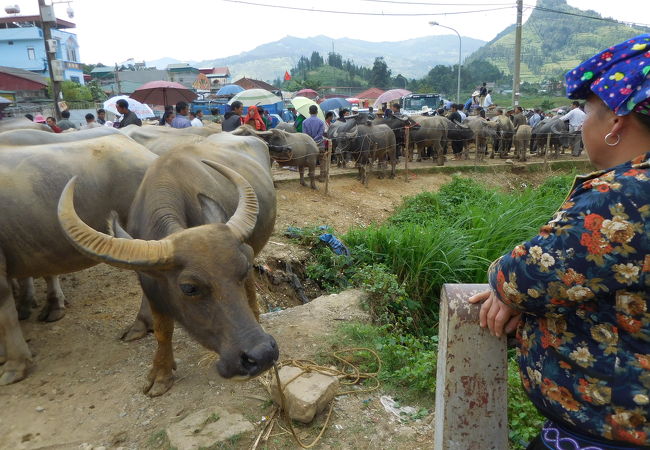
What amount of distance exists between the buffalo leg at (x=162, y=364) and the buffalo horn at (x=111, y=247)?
33.6 inches

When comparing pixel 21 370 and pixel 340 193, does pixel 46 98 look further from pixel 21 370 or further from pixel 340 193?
pixel 21 370

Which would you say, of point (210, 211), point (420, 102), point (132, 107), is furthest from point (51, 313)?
point (420, 102)

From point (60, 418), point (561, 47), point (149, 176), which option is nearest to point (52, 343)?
point (60, 418)

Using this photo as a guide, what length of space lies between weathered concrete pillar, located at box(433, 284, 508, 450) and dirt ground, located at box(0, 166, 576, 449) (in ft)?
4.03

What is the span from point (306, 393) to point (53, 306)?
121 inches

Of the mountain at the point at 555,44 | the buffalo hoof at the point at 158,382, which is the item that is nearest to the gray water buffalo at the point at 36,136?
the buffalo hoof at the point at 158,382

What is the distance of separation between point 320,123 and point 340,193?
1.88m

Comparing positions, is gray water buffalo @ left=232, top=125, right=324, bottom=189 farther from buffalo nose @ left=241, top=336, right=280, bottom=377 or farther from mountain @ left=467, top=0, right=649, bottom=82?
mountain @ left=467, top=0, right=649, bottom=82

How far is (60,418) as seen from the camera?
10.4 ft

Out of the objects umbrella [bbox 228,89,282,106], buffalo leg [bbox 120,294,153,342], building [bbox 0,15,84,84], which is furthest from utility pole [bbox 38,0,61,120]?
building [bbox 0,15,84,84]

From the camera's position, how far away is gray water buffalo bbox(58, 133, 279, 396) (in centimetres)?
248

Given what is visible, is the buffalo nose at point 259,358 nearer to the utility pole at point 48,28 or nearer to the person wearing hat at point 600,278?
the person wearing hat at point 600,278

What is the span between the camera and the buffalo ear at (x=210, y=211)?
3.07m

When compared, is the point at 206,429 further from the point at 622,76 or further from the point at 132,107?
the point at 132,107
